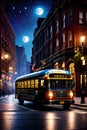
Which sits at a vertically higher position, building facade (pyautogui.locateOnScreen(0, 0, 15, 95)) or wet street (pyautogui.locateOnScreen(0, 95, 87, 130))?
building facade (pyautogui.locateOnScreen(0, 0, 15, 95))

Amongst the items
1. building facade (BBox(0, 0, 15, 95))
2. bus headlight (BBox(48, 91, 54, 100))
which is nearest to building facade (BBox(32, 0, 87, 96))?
building facade (BBox(0, 0, 15, 95))

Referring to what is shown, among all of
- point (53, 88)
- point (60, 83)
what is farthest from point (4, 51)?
point (53, 88)

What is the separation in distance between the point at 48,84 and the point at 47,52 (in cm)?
4530

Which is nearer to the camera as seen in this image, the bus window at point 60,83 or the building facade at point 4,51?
the bus window at point 60,83

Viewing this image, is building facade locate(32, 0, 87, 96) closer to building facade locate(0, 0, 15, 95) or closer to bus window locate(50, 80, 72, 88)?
building facade locate(0, 0, 15, 95)

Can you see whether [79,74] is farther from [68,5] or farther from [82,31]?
[68,5]

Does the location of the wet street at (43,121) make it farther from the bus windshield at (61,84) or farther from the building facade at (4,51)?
the building facade at (4,51)

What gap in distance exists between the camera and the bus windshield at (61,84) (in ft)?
86.0

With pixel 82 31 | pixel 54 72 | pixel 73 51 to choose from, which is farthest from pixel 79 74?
pixel 54 72

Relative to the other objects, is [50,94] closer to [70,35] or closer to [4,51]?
[70,35]

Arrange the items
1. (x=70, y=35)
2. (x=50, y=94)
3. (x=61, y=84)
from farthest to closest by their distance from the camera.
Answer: (x=70, y=35) < (x=61, y=84) < (x=50, y=94)

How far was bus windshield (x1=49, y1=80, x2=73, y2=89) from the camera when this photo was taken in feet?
86.0

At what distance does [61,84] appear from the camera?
26484 mm

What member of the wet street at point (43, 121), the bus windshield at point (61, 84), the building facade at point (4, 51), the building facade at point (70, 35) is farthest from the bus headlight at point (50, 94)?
the building facade at point (4, 51)
